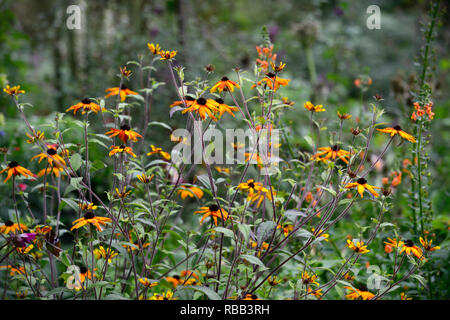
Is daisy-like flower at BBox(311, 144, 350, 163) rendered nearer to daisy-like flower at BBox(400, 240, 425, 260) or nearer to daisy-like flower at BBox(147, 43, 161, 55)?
daisy-like flower at BBox(400, 240, 425, 260)

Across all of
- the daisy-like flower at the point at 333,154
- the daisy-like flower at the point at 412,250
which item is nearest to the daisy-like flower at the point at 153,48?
the daisy-like flower at the point at 333,154

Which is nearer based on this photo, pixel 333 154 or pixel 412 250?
pixel 412 250

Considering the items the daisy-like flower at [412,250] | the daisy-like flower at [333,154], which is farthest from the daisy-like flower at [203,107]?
the daisy-like flower at [412,250]

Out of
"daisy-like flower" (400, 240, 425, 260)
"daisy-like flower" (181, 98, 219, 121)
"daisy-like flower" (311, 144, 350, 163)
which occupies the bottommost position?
"daisy-like flower" (400, 240, 425, 260)

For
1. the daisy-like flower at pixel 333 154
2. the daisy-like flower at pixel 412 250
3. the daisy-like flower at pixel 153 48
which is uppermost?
the daisy-like flower at pixel 153 48

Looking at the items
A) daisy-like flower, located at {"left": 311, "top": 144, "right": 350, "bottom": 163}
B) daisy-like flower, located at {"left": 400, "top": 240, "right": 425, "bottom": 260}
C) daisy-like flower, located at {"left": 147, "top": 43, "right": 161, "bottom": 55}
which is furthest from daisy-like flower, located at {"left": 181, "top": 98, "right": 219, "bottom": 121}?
daisy-like flower, located at {"left": 400, "top": 240, "right": 425, "bottom": 260}

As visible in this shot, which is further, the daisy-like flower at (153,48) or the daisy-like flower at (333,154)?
the daisy-like flower at (333,154)

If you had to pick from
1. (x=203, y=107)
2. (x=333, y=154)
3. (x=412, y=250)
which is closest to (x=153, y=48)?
(x=203, y=107)

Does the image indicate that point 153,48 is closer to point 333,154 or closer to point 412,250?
point 333,154

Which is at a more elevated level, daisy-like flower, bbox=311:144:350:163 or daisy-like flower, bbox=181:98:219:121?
daisy-like flower, bbox=181:98:219:121

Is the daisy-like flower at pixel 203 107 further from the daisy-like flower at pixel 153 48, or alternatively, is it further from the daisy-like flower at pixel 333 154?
the daisy-like flower at pixel 333 154

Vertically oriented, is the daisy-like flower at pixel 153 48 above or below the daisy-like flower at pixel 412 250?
above

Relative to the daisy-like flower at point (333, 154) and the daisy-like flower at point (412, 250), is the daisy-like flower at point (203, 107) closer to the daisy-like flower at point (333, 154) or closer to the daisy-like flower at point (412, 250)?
the daisy-like flower at point (333, 154)
